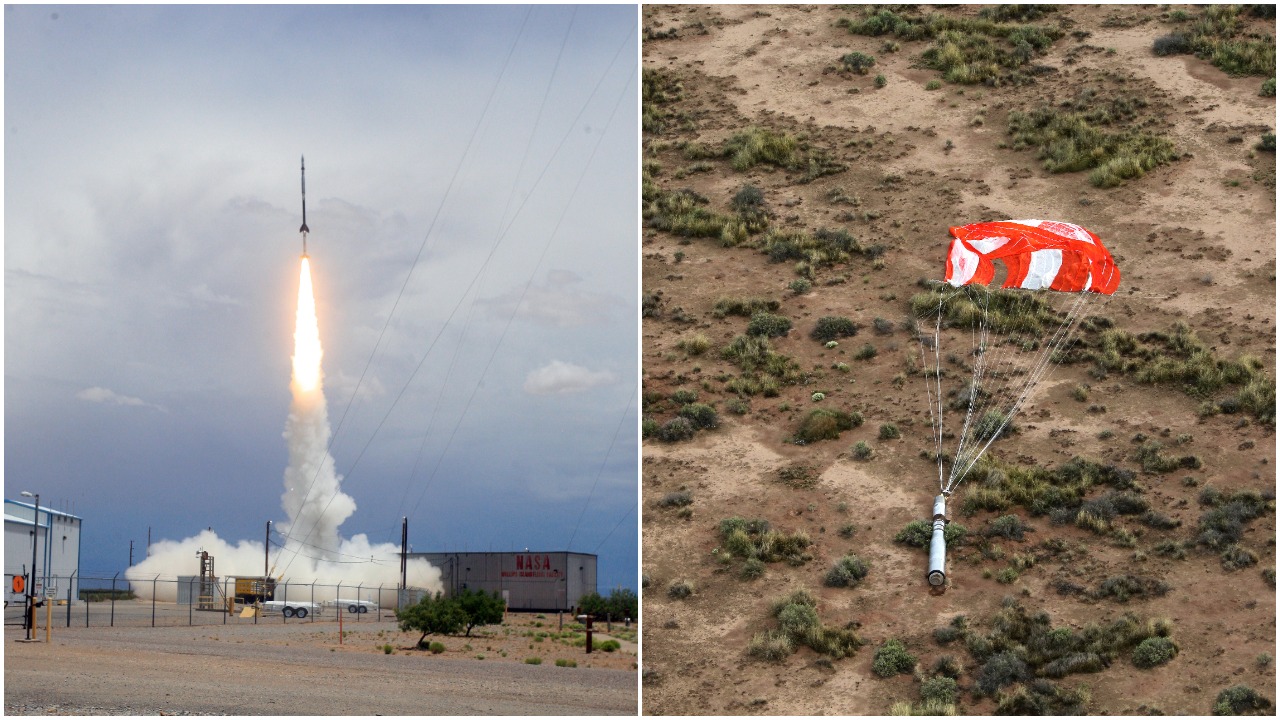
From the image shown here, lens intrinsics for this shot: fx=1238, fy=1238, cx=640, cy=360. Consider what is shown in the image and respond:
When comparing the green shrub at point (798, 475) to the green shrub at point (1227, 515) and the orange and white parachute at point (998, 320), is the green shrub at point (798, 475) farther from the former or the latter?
the green shrub at point (1227, 515)

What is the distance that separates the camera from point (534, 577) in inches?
2537

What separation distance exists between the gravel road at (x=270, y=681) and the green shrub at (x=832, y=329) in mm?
9825

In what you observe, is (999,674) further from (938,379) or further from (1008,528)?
(938,379)

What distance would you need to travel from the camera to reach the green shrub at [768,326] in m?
32.1

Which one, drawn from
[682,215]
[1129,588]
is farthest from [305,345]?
[1129,588]

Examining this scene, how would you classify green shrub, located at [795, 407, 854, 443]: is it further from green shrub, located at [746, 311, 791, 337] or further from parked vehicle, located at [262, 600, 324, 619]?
parked vehicle, located at [262, 600, 324, 619]

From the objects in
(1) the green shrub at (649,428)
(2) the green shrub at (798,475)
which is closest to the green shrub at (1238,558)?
(2) the green shrub at (798,475)

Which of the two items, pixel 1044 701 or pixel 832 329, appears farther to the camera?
pixel 832 329

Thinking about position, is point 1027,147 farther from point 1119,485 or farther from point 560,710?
point 560,710

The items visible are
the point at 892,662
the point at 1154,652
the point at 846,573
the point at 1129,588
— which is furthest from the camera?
the point at 846,573

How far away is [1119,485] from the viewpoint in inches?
958

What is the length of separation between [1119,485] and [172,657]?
19.5 metres

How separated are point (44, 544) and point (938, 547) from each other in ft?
146

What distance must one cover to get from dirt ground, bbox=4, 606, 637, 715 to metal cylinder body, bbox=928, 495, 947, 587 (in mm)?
5869
